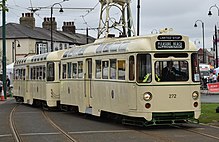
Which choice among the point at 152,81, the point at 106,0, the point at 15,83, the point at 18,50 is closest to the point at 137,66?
the point at 152,81

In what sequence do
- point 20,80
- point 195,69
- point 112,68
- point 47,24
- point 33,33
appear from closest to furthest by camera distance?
1. point 195,69
2. point 112,68
3. point 20,80
4. point 33,33
5. point 47,24

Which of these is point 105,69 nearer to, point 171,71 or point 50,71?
point 171,71

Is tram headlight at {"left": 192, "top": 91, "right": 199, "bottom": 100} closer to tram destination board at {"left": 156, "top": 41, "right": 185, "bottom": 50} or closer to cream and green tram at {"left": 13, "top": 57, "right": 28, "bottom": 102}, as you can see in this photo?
tram destination board at {"left": 156, "top": 41, "right": 185, "bottom": 50}

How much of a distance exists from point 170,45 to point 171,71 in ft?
2.78

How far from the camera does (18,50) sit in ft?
262

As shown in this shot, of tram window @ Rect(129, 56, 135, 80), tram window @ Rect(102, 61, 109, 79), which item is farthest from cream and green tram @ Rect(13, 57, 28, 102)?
tram window @ Rect(129, 56, 135, 80)

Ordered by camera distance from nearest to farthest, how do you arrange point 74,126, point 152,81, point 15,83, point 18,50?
1. point 152,81
2. point 74,126
3. point 15,83
4. point 18,50

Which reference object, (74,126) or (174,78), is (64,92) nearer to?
(74,126)

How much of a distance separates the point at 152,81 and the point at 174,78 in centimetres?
81

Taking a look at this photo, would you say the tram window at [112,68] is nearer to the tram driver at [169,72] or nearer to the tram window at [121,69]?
the tram window at [121,69]

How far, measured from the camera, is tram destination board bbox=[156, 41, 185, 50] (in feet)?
56.5

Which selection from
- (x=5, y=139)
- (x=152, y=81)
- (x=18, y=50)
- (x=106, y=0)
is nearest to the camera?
(x=5, y=139)

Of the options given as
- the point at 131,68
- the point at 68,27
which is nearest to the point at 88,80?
the point at 131,68

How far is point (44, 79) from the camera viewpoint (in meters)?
28.8
